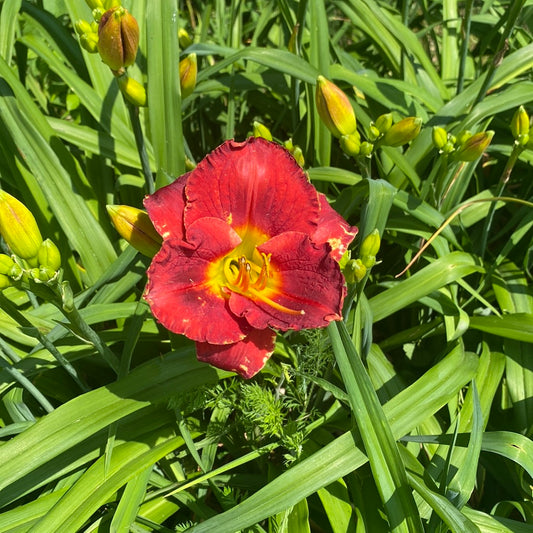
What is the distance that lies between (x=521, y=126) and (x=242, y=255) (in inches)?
24.8

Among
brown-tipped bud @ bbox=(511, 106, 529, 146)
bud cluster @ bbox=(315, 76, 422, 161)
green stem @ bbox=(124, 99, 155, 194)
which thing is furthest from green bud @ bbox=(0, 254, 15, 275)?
brown-tipped bud @ bbox=(511, 106, 529, 146)

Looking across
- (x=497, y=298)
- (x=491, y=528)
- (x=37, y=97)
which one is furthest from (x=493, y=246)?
(x=37, y=97)

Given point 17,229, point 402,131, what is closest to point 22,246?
point 17,229

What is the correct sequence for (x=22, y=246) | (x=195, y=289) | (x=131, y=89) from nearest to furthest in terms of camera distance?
1. (x=22, y=246)
2. (x=195, y=289)
3. (x=131, y=89)

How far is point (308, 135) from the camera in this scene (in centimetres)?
152

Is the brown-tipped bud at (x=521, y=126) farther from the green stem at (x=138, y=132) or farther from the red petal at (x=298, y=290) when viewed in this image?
the green stem at (x=138, y=132)

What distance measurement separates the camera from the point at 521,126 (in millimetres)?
1169

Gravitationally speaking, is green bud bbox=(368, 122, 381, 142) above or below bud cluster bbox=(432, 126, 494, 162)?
above

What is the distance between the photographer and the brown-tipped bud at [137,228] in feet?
2.92

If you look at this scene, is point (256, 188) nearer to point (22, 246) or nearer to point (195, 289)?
point (195, 289)

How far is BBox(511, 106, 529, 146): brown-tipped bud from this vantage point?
1162 mm

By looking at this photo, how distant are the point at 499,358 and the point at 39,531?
3.13ft

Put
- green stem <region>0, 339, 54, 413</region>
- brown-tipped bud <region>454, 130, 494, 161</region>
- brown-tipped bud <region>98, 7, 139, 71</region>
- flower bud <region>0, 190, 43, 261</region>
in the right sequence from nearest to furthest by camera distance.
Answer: flower bud <region>0, 190, 43, 261</region>, brown-tipped bud <region>98, 7, 139, 71</region>, green stem <region>0, 339, 54, 413</region>, brown-tipped bud <region>454, 130, 494, 161</region>

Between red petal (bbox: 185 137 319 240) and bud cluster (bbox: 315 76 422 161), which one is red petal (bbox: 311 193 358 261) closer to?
red petal (bbox: 185 137 319 240)
